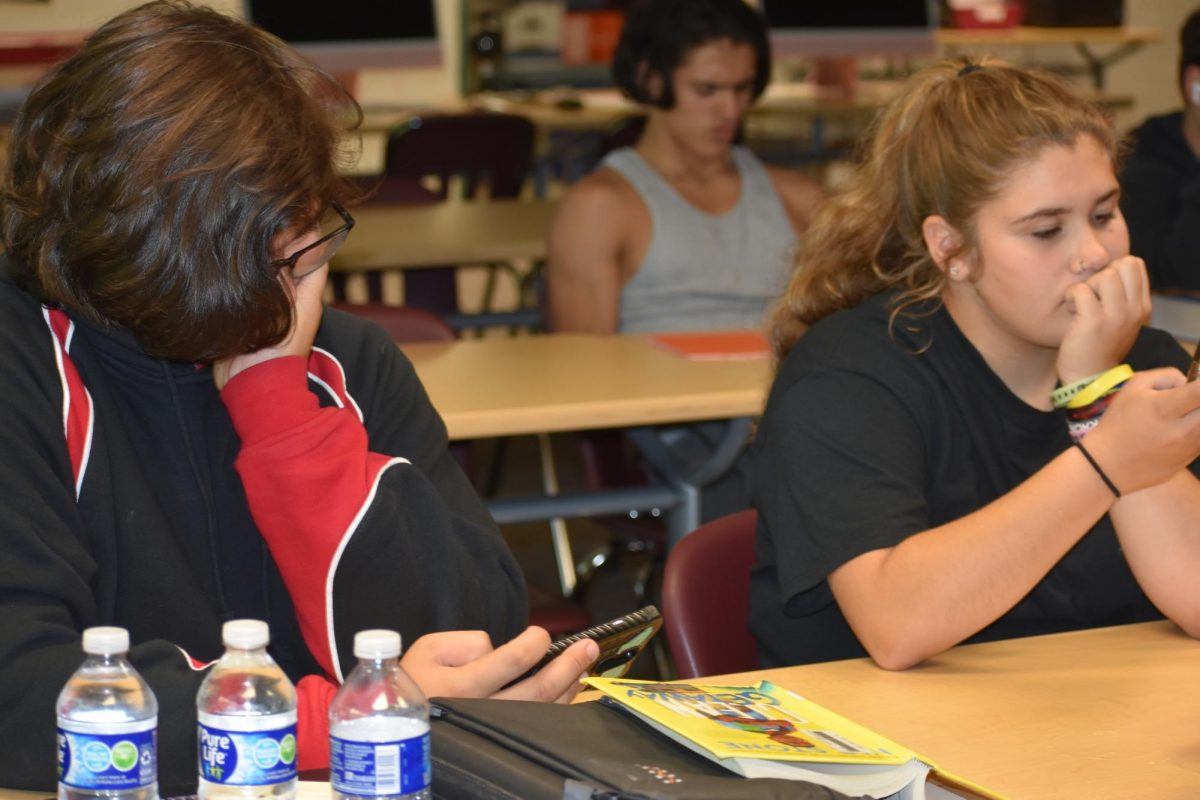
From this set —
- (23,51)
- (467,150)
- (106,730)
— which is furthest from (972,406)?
(23,51)

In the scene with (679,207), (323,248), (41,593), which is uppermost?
(323,248)

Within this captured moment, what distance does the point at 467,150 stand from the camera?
5.28 m

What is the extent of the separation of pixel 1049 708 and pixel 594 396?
1263mm

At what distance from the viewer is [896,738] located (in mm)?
1243

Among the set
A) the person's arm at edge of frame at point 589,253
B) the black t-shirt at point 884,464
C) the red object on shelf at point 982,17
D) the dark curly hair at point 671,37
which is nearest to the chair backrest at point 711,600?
the black t-shirt at point 884,464

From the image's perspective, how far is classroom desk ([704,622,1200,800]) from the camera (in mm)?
1164

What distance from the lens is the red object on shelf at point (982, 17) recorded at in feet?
23.5

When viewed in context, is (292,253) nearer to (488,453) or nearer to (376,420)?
(376,420)

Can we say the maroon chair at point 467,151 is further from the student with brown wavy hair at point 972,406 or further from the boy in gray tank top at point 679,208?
the student with brown wavy hair at point 972,406

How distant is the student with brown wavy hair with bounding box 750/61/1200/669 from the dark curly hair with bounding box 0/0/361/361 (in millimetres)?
622

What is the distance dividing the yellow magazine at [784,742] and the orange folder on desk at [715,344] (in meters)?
1.62

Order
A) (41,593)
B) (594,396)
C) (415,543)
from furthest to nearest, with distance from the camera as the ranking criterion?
(594,396), (415,543), (41,593)

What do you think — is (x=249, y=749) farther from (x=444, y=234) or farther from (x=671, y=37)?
(x=444, y=234)

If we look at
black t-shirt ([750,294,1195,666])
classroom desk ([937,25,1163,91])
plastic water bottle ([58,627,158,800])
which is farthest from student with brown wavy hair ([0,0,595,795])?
classroom desk ([937,25,1163,91])
